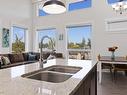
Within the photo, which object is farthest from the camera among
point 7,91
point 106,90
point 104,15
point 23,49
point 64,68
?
point 23,49

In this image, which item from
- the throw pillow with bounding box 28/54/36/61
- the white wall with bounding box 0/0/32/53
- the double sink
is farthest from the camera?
the throw pillow with bounding box 28/54/36/61

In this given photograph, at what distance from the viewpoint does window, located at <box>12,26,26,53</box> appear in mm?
7279

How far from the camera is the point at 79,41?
722 cm

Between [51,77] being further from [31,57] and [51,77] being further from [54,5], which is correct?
[31,57]

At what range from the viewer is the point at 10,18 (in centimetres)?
687

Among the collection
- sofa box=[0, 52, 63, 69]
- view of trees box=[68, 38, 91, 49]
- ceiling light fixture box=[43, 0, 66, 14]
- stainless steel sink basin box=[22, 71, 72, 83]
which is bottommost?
sofa box=[0, 52, 63, 69]

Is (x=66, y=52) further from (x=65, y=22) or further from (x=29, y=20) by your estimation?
(x=29, y=20)

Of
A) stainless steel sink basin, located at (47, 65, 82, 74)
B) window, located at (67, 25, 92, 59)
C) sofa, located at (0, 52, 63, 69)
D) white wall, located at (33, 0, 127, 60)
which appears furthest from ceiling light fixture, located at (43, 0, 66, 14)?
window, located at (67, 25, 92, 59)

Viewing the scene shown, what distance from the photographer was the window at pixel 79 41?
6980 millimetres

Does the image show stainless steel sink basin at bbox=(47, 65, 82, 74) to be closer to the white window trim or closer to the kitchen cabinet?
the kitchen cabinet

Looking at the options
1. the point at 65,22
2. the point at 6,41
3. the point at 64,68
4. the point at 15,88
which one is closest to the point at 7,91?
the point at 15,88

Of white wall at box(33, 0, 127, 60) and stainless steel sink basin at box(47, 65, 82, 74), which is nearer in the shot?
stainless steel sink basin at box(47, 65, 82, 74)

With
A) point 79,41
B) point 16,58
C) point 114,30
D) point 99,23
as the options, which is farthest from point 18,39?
point 114,30

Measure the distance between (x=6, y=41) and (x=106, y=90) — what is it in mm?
5052
